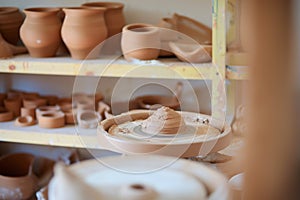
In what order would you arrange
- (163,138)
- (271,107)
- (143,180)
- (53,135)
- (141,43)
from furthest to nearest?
(53,135), (141,43), (163,138), (143,180), (271,107)

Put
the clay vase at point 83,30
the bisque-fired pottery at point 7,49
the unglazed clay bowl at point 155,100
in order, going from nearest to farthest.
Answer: the clay vase at point 83,30 → the bisque-fired pottery at point 7,49 → the unglazed clay bowl at point 155,100

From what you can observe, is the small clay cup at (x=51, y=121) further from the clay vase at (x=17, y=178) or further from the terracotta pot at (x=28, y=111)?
the clay vase at (x=17, y=178)

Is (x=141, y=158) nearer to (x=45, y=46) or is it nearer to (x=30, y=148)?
(x=45, y=46)

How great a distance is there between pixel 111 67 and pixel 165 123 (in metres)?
0.97

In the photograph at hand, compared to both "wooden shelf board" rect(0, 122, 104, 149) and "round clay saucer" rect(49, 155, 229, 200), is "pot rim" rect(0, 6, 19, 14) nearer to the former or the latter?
"wooden shelf board" rect(0, 122, 104, 149)

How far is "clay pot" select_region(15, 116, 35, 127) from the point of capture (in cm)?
197

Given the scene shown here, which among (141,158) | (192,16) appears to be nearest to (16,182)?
(192,16)

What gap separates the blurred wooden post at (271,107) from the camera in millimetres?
199

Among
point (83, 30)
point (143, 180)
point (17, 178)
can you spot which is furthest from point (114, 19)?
point (143, 180)

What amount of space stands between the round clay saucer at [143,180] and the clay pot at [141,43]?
128 cm

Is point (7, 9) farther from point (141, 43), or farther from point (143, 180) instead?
point (143, 180)

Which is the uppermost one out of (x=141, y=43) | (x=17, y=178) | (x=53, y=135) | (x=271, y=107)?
(x=271, y=107)

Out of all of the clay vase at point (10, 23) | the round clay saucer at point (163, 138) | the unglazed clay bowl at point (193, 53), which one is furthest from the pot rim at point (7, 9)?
the round clay saucer at point (163, 138)

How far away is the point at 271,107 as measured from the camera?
21cm
